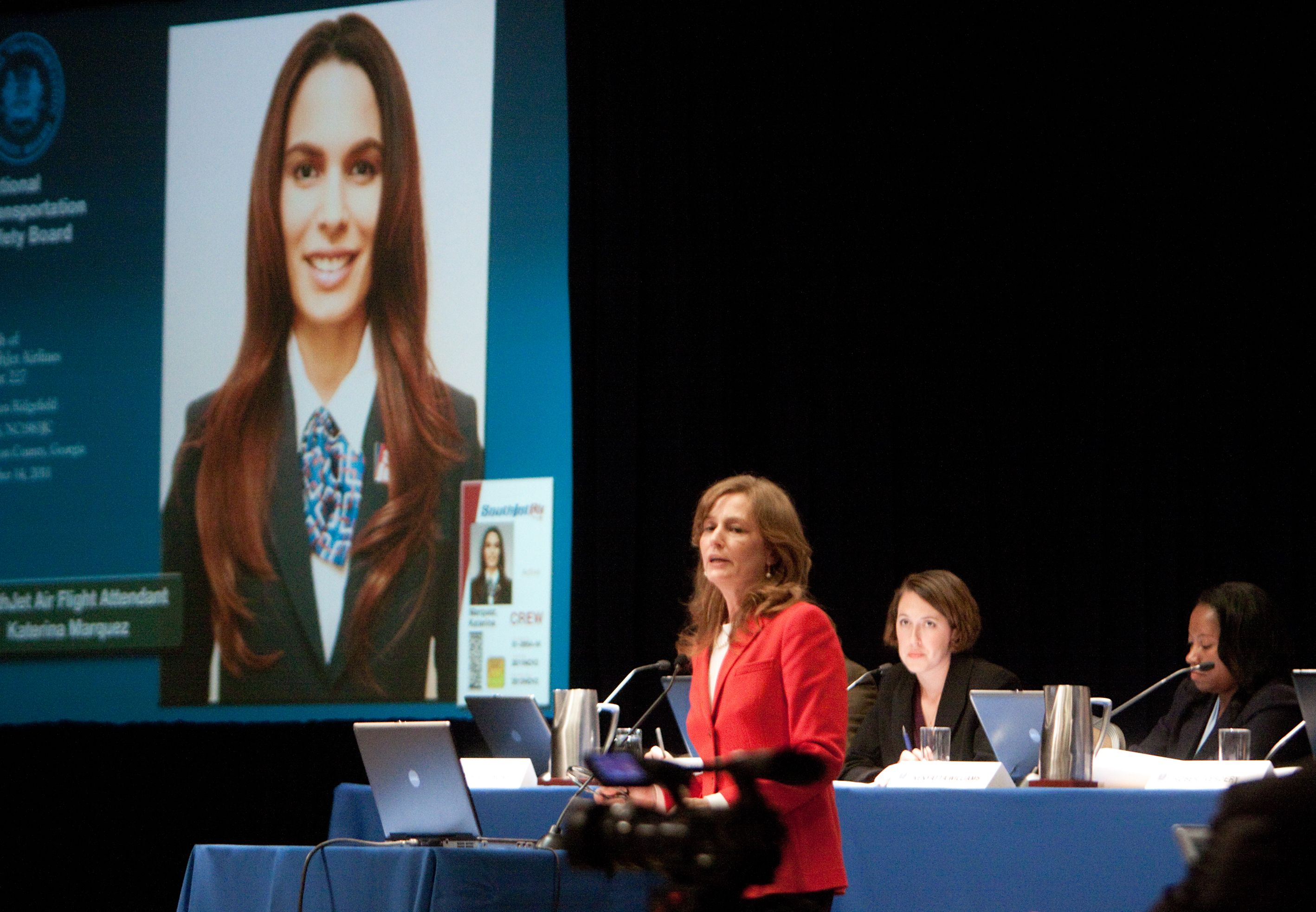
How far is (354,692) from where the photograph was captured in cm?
540

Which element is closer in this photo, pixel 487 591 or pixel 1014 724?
pixel 1014 724

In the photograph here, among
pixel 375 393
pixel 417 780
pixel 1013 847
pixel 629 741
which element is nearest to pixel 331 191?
pixel 375 393

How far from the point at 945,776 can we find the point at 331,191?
3.45m

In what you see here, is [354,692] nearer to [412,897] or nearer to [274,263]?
[274,263]

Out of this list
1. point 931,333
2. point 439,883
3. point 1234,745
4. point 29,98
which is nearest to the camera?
point 439,883

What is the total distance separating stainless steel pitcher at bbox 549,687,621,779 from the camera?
3562 millimetres

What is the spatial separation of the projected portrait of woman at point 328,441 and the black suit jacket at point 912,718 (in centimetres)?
Result: 174

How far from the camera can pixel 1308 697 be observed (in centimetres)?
307

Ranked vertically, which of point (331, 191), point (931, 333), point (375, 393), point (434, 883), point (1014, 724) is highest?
point (331, 191)

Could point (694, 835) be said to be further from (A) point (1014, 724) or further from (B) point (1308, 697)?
(A) point (1014, 724)

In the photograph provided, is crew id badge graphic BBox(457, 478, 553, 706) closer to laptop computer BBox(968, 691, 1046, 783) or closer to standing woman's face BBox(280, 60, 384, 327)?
standing woman's face BBox(280, 60, 384, 327)

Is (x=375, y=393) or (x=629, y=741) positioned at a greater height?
(x=375, y=393)

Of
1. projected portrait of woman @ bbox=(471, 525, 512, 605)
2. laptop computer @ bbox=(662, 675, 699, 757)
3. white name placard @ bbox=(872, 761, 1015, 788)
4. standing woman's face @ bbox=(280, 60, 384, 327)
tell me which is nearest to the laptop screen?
white name placard @ bbox=(872, 761, 1015, 788)

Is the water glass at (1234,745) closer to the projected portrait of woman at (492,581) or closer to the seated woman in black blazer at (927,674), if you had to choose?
the seated woman in black blazer at (927,674)
